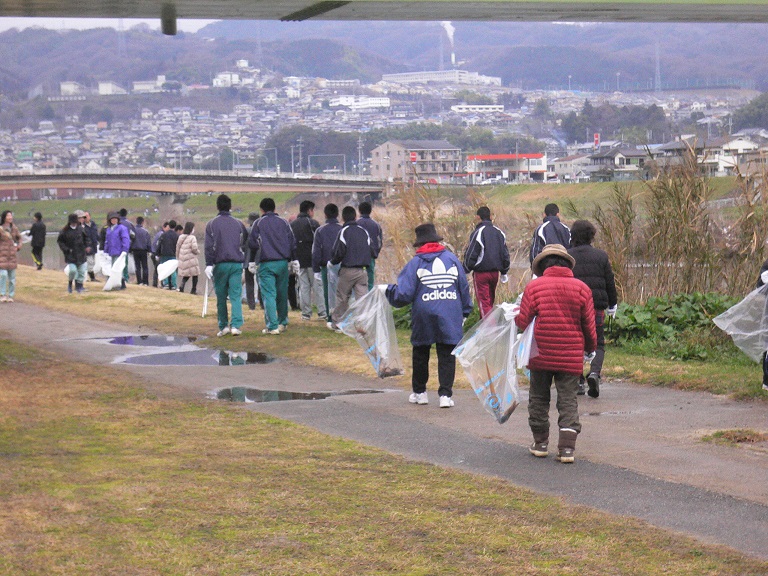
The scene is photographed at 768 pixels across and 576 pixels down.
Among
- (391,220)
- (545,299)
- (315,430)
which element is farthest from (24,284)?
(545,299)

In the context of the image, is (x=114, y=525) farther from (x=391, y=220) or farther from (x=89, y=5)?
(x=391, y=220)

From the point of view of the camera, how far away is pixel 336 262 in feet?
50.0

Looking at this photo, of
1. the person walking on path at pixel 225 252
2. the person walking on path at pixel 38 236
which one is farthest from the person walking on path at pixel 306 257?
the person walking on path at pixel 38 236

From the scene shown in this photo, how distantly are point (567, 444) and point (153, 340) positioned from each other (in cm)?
908

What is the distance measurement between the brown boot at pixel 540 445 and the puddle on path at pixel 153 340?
8.07m

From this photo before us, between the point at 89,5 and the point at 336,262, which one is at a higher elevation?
the point at 89,5

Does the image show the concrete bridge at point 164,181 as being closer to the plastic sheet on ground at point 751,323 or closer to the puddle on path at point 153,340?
the puddle on path at point 153,340

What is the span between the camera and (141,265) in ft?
89.6

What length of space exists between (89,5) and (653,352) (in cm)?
832

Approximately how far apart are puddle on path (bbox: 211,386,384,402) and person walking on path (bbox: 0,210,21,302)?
405 inches

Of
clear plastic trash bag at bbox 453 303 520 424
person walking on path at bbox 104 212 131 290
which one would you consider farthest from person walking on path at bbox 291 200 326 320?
clear plastic trash bag at bbox 453 303 520 424

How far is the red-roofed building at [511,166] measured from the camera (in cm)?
14112

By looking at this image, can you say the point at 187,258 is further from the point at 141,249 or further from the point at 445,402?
the point at 445,402

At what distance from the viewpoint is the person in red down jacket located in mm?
8039
